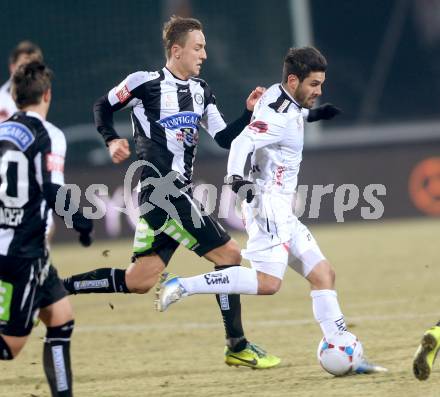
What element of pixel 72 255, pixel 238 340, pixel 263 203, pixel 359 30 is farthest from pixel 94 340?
pixel 359 30

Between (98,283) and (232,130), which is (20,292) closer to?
(98,283)

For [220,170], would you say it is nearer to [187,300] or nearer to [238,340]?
[187,300]

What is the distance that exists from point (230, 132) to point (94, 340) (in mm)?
2129

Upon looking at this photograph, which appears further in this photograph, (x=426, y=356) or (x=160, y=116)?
(x=160, y=116)

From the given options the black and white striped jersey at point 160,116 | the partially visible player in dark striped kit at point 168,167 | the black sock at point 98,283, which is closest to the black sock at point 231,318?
the partially visible player in dark striped kit at point 168,167

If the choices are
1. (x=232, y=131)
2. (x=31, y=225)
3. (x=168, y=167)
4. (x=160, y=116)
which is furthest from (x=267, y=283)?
(x=31, y=225)

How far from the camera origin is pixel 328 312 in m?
6.76

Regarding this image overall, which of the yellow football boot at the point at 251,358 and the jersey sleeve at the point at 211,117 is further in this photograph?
the jersey sleeve at the point at 211,117

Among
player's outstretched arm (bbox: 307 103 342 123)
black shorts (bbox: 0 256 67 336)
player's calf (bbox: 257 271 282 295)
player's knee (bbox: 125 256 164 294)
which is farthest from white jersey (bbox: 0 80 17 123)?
black shorts (bbox: 0 256 67 336)

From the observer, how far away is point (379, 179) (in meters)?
17.3

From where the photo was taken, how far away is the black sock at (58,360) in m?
5.59

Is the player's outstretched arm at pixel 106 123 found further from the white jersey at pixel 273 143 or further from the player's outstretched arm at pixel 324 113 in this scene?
the player's outstretched arm at pixel 324 113

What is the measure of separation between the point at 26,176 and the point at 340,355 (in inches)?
87.7

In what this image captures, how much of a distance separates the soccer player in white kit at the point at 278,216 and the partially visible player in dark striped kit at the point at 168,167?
0.49m
